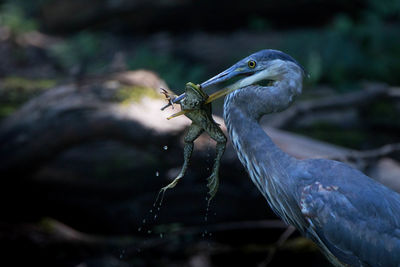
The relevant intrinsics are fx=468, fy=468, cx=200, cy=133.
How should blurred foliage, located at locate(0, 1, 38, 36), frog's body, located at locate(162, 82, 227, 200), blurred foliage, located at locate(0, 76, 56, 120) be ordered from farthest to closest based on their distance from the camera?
1. blurred foliage, located at locate(0, 1, 38, 36)
2. blurred foliage, located at locate(0, 76, 56, 120)
3. frog's body, located at locate(162, 82, 227, 200)

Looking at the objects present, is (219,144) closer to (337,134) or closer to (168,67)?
(337,134)

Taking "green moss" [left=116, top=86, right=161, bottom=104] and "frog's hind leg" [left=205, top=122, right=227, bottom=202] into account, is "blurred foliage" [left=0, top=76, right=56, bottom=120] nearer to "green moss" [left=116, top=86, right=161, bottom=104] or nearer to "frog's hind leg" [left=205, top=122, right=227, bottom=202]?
"green moss" [left=116, top=86, right=161, bottom=104]

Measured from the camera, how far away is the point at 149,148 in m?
4.13

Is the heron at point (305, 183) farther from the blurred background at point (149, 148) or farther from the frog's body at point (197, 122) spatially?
the blurred background at point (149, 148)

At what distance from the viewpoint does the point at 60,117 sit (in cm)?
411

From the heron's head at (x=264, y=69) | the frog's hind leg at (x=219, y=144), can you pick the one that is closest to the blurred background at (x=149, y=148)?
the frog's hind leg at (x=219, y=144)

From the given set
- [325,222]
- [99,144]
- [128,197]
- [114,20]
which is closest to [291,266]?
[128,197]

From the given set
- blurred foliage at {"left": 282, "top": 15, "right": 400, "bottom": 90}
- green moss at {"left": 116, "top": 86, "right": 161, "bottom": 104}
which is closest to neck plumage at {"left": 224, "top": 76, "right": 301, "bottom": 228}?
green moss at {"left": 116, "top": 86, "right": 161, "bottom": 104}

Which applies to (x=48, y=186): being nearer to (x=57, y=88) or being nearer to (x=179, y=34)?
(x=57, y=88)

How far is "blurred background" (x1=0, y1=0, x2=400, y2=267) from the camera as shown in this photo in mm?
4142

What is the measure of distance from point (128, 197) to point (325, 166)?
3388 mm

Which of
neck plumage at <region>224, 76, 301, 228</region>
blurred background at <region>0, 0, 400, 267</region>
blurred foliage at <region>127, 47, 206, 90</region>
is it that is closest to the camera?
neck plumage at <region>224, 76, 301, 228</region>

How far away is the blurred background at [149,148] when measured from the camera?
13.6 feet

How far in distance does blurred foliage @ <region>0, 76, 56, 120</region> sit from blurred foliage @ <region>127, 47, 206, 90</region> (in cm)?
237
